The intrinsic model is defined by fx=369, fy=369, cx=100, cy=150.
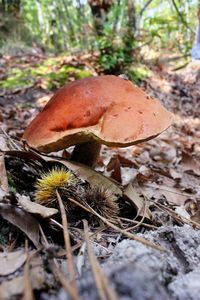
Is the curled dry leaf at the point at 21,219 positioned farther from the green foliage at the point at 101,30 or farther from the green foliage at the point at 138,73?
the green foliage at the point at 138,73

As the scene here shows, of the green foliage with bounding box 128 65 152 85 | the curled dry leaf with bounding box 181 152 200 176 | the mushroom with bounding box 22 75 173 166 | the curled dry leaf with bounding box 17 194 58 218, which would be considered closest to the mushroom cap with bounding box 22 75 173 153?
the mushroom with bounding box 22 75 173 166

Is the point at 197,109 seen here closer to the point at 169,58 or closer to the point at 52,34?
the point at 169,58

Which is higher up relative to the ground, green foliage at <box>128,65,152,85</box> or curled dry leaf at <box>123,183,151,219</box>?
curled dry leaf at <box>123,183,151,219</box>

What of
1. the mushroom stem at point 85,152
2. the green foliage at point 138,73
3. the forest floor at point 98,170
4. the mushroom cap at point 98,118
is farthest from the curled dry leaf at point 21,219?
the green foliage at point 138,73

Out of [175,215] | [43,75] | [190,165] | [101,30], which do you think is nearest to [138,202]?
[175,215]

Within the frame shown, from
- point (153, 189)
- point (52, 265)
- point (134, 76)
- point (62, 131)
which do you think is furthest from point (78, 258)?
point (134, 76)

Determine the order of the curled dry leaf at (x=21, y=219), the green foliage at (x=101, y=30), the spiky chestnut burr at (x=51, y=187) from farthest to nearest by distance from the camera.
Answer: the green foliage at (x=101, y=30) < the spiky chestnut burr at (x=51, y=187) < the curled dry leaf at (x=21, y=219)

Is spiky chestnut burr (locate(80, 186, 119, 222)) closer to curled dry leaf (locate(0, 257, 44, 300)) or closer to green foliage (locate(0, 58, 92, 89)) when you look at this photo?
curled dry leaf (locate(0, 257, 44, 300))
